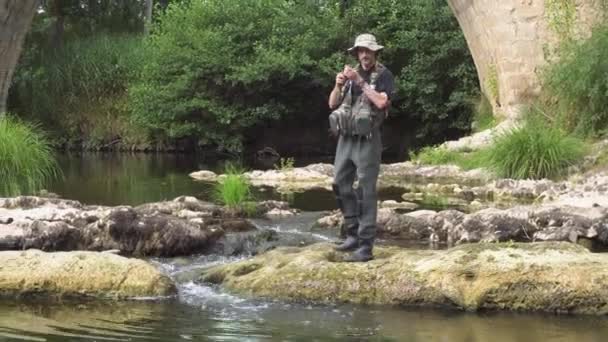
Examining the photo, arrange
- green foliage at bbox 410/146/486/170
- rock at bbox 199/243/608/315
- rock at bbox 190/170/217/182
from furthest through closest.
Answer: rock at bbox 190/170/217/182 < green foliage at bbox 410/146/486/170 < rock at bbox 199/243/608/315

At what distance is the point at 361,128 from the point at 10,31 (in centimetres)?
1407

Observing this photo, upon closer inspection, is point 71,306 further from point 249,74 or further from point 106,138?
point 106,138

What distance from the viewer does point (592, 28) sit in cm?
1656

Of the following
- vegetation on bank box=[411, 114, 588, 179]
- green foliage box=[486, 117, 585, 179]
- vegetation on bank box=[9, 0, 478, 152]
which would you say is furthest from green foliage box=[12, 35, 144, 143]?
green foliage box=[486, 117, 585, 179]

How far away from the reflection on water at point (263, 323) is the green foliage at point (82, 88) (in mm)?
20653

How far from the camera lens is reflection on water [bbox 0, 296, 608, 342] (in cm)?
565

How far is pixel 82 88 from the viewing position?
27.5 metres

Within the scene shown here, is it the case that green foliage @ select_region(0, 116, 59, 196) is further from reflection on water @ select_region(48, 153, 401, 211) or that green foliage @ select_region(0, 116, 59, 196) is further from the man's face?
the man's face

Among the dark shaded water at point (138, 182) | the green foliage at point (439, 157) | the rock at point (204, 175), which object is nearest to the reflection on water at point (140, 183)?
the dark shaded water at point (138, 182)

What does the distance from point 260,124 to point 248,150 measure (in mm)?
794

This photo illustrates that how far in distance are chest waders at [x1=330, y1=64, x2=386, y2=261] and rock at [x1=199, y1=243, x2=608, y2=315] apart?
0.87ft

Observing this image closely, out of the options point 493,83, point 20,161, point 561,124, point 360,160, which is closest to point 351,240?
point 360,160

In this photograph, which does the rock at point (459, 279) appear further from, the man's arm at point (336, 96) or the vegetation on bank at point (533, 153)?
the vegetation on bank at point (533, 153)

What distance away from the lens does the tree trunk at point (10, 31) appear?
61.9ft
